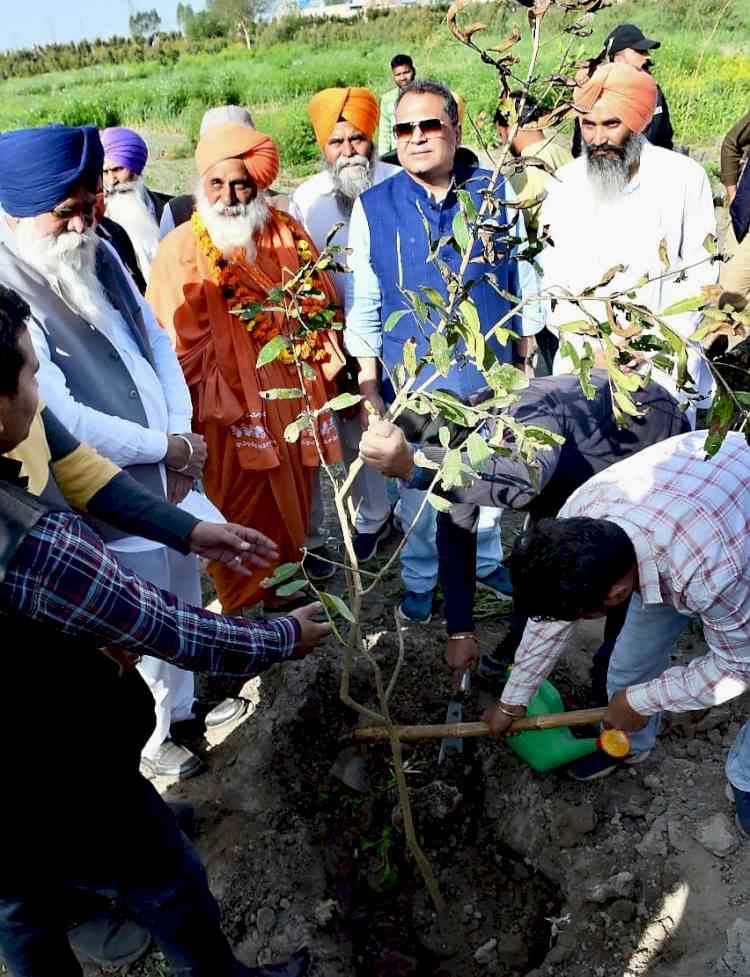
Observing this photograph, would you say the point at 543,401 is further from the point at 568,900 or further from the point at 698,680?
the point at 568,900

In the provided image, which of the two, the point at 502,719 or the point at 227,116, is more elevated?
the point at 227,116

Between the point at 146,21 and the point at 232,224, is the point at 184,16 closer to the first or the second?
the point at 146,21

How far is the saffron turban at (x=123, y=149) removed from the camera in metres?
3.98

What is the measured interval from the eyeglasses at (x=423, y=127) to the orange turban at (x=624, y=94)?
0.57 meters

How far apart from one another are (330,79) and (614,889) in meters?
23.9

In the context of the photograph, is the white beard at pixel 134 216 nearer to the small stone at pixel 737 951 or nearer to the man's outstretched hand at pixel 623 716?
the man's outstretched hand at pixel 623 716

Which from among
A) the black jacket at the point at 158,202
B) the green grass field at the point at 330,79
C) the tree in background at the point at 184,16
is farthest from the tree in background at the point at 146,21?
the black jacket at the point at 158,202

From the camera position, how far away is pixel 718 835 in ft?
7.04

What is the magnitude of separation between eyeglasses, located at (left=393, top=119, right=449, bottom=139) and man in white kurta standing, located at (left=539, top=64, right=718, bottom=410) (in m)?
0.48

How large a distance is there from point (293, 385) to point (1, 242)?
3.98 ft

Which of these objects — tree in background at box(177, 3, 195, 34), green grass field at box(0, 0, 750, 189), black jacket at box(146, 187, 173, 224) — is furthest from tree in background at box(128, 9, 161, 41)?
black jacket at box(146, 187, 173, 224)

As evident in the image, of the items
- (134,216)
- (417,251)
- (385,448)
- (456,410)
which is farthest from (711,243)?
(134,216)

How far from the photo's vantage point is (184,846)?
1629 millimetres

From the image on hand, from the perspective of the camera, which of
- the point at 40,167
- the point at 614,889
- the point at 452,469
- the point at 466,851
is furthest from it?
the point at 466,851
